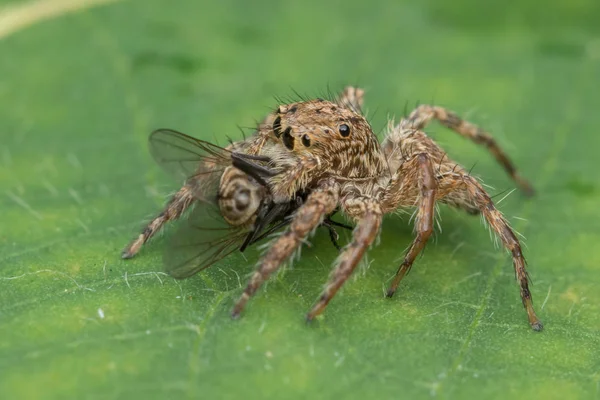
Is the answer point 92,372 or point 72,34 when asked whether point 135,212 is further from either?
point 72,34

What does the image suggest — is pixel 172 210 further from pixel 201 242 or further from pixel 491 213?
pixel 491 213

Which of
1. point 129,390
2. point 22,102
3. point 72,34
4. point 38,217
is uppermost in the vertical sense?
point 72,34

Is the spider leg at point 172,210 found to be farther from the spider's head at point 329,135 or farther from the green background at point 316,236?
the spider's head at point 329,135

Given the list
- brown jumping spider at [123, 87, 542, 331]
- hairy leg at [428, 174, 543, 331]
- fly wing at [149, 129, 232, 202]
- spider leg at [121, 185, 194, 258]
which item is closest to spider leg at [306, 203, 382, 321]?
brown jumping spider at [123, 87, 542, 331]

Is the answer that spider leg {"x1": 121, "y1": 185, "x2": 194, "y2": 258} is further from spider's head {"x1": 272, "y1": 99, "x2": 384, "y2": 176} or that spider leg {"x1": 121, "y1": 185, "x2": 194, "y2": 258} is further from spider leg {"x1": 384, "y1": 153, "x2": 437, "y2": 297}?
spider leg {"x1": 384, "y1": 153, "x2": 437, "y2": 297}

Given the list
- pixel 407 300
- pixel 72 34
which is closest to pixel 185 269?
pixel 407 300

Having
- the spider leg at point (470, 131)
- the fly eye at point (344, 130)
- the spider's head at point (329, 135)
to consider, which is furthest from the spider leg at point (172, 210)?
the spider leg at point (470, 131)

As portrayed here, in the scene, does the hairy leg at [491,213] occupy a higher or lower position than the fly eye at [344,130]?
lower
